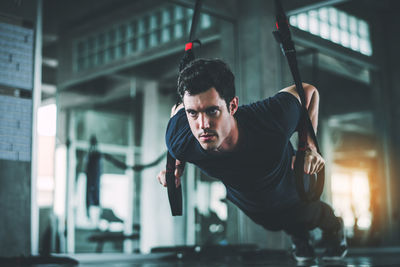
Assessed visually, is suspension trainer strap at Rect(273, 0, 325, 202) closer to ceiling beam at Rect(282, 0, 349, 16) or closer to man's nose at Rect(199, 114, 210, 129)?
man's nose at Rect(199, 114, 210, 129)

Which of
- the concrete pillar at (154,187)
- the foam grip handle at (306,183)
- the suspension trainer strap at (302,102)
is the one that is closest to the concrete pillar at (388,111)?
the concrete pillar at (154,187)

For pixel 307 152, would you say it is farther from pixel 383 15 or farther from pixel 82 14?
pixel 383 15

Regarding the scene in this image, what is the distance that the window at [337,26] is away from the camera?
5363mm

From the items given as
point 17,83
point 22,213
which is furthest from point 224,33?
point 22,213

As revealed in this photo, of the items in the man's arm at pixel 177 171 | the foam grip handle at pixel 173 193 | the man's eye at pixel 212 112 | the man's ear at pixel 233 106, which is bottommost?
the foam grip handle at pixel 173 193

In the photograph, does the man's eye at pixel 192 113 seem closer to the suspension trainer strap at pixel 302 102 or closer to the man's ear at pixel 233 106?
the man's ear at pixel 233 106

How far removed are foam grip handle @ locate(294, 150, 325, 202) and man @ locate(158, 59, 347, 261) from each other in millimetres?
34

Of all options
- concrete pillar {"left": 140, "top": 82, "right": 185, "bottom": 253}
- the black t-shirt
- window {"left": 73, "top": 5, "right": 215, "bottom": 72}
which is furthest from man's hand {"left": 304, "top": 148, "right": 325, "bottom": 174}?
concrete pillar {"left": 140, "top": 82, "right": 185, "bottom": 253}

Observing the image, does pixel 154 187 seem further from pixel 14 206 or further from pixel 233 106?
pixel 233 106

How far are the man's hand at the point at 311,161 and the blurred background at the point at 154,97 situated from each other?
8.73ft

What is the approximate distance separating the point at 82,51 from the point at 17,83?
415 centimetres

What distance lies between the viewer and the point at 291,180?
2379 millimetres

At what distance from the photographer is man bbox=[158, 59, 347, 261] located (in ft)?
5.90

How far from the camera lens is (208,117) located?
1.78 meters
